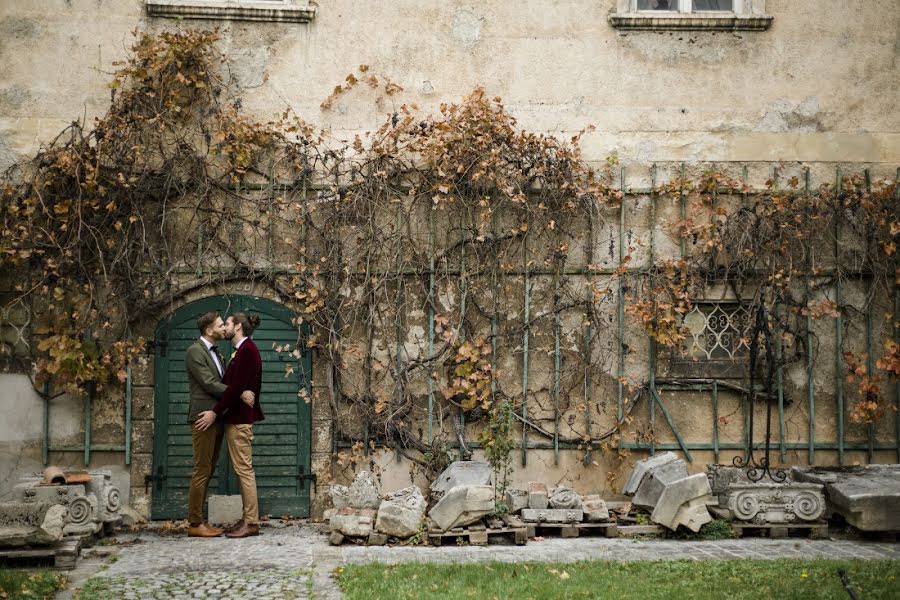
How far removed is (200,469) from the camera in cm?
844

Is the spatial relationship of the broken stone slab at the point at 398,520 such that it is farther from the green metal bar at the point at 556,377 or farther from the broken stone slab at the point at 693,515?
the broken stone slab at the point at 693,515

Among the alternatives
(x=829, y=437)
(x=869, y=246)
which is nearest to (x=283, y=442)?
(x=829, y=437)

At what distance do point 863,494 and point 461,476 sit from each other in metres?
3.49

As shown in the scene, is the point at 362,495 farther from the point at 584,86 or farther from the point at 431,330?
the point at 584,86

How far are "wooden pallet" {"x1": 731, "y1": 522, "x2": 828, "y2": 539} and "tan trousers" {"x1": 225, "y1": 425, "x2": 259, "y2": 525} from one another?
4.24 meters

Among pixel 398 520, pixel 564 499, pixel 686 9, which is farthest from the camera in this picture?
pixel 686 9

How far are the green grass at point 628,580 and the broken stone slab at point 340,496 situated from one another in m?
1.32

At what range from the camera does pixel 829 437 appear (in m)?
9.68

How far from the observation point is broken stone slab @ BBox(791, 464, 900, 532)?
8.23m

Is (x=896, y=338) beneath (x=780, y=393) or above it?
above

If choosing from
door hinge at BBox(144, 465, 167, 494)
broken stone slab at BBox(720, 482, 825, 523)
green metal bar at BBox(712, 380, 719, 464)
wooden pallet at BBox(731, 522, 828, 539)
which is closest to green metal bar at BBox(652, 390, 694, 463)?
green metal bar at BBox(712, 380, 719, 464)

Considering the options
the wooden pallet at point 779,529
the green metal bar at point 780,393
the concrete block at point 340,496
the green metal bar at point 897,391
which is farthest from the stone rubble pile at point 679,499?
the concrete block at point 340,496

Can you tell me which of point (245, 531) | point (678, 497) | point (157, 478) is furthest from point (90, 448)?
point (678, 497)

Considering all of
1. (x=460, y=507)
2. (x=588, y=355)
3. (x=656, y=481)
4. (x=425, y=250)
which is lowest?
(x=460, y=507)
